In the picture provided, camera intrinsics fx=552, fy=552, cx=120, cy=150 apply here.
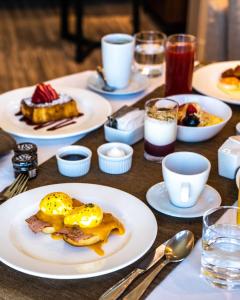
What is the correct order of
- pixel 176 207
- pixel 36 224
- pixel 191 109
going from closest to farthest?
pixel 36 224 < pixel 176 207 < pixel 191 109

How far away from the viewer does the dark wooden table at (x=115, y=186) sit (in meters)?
0.93

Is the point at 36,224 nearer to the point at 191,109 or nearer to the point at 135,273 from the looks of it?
the point at 135,273

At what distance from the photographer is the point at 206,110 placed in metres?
1.58

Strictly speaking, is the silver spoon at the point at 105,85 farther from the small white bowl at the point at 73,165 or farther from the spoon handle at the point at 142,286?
the spoon handle at the point at 142,286

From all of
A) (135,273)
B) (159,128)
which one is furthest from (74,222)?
(159,128)

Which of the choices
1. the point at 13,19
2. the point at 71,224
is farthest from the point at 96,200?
the point at 13,19

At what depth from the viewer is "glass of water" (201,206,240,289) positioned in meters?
0.94

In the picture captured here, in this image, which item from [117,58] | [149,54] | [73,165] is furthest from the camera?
[149,54]

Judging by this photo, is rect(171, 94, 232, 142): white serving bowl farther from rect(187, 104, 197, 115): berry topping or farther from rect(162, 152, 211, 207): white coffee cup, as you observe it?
rect(162, 152, 211, 207): white coffee cup

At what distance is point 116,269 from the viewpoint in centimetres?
94

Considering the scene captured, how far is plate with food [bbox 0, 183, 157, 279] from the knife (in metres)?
0.02

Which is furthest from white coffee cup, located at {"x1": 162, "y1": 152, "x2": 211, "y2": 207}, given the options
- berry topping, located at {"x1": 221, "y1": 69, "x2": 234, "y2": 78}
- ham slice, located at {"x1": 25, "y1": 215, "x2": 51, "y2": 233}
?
berry topping, located at {"x1": 221, "y1": 69, "x2": 234, "y2": 78}

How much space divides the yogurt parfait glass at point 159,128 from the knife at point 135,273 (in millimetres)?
365

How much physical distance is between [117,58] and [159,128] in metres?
0.44
